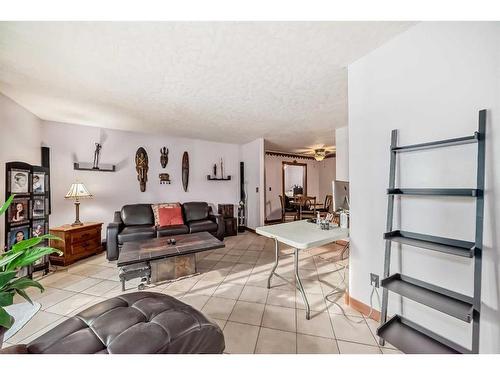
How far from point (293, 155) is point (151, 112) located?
490cm

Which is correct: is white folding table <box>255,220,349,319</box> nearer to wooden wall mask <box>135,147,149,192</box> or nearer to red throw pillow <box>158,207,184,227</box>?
red throw pillow <box>158,207,184,227</box>

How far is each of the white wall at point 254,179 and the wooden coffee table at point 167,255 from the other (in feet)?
7.56

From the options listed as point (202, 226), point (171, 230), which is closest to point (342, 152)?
point (202, 226)

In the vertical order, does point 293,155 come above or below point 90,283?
above

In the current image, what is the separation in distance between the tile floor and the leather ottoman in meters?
0.52

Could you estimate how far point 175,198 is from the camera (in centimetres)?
458

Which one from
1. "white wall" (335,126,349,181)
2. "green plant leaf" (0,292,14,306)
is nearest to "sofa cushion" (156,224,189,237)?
"green plant leaf" (0,292,14,306)

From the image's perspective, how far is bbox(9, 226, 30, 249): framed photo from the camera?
215 centimetres

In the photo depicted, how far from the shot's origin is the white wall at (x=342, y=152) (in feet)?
12.8

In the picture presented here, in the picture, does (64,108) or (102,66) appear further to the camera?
(64,108)

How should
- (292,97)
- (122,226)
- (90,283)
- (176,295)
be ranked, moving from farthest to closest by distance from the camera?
(122,226), (292,97), (90,283), (176,295)
